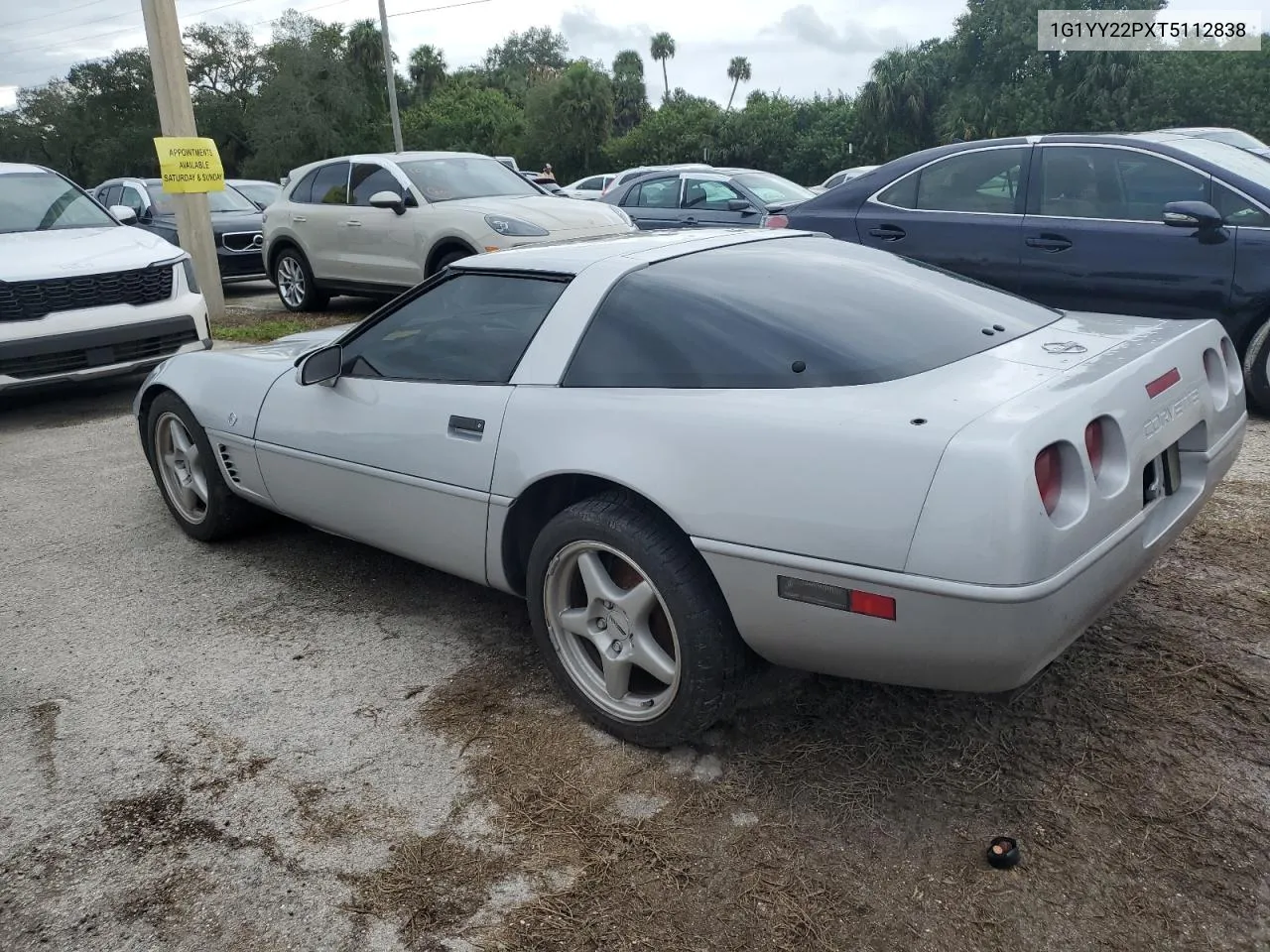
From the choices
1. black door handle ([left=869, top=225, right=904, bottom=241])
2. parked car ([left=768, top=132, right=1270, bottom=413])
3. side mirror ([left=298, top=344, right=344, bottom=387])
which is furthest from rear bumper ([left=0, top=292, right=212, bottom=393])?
black door handle ([left=869, top=225, right=904, bottom=241])

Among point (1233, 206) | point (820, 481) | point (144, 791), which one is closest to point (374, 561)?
point (144, 791)

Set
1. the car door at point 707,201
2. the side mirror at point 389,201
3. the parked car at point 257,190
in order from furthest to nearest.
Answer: the parked car at point 257,190, the car door at point 707,201, the side mirror at point 389,201

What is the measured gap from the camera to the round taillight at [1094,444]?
2385 mm

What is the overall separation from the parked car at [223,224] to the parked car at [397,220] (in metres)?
2.49

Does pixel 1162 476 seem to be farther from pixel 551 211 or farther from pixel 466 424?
pixel 551 211

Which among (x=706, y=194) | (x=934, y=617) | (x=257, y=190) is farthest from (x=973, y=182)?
(x=257, y=190)

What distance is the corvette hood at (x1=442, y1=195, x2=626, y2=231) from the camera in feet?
28.9

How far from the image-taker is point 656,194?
11.7 meters

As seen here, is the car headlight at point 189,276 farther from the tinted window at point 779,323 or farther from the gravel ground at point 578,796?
the tinted window at point 779,323

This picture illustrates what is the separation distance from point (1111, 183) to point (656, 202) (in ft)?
21.3

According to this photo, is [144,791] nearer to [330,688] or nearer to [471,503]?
[330,688]

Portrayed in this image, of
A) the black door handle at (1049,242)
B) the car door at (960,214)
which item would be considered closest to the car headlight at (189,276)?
the car door at (960,214)

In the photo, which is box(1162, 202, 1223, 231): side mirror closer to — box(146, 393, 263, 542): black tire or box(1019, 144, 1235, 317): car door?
box(1019, 144, 1235, 317): car door

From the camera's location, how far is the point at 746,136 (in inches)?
1737
